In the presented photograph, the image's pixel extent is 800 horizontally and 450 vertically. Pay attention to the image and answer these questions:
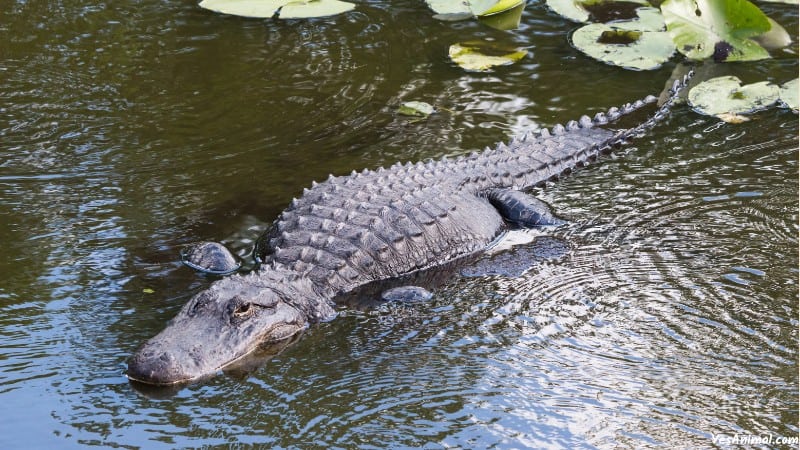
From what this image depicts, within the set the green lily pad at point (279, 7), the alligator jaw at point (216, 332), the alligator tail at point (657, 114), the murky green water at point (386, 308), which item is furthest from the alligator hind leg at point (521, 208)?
the green lily pad at point (279, 7)

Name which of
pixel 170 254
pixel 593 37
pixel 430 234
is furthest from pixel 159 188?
pixel 593 37

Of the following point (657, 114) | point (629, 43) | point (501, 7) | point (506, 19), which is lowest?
point (657, 114)

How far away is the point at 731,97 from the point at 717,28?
4.04 ft

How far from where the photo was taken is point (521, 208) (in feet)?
21.7

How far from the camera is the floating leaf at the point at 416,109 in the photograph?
315 inches

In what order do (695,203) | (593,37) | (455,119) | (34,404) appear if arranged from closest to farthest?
1. (34,404)
2. (695,203)
3. (455,119)
4. (593,37)

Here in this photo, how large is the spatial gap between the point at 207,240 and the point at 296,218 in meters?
0.58

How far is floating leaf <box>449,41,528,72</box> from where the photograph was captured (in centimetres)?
888

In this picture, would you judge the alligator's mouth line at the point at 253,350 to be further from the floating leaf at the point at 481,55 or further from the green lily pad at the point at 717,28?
the green lily pad at the point at 717,28

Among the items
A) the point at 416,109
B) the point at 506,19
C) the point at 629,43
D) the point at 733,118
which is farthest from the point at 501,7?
the point at 733,118

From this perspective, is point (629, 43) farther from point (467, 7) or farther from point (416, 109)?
point (416, 109)

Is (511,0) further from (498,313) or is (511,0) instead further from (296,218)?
(498,313)

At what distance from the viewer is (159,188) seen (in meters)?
6.75

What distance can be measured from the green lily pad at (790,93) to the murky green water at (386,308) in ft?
0.81
